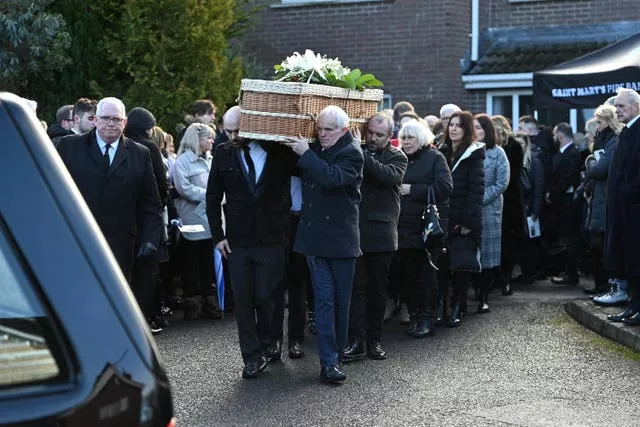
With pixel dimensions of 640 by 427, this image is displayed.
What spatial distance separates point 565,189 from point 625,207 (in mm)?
4225

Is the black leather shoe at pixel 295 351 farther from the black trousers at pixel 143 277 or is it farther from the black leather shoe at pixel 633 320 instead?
the black leather shoe at pixel 633 320

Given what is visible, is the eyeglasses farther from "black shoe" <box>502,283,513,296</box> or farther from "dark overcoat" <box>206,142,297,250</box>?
"black shoe" <box>502,283,513,296</box>

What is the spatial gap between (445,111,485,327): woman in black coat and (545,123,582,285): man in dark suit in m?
3.56

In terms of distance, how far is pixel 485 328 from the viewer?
11008 mm

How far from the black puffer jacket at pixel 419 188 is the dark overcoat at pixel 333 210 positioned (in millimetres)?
2099

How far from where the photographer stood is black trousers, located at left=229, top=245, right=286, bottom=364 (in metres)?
8.42

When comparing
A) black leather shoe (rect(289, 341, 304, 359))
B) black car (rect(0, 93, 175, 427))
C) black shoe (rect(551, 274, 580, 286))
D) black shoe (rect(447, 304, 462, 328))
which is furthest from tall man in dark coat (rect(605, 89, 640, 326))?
black car (rect(0, 93, 175, 427))

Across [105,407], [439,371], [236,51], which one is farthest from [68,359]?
[236,51]

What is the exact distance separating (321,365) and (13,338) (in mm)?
6184

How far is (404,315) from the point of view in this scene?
11414 millimetres

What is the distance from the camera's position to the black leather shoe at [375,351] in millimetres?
9391

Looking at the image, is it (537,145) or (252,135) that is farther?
(537,145)

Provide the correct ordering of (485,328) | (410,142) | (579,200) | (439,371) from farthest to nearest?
(579,200) → (485,328) → (410,142) → (439,371)

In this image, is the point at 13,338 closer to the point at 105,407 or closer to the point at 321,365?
the point at 105,407
